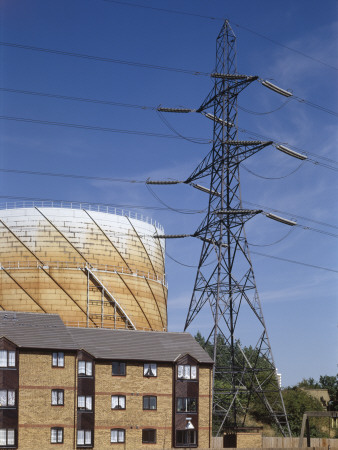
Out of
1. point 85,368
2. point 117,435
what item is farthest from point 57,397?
point 117,435

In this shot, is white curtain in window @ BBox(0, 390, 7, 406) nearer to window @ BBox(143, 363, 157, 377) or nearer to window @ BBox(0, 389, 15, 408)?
window @ BBox(0, 389, 15, 408)

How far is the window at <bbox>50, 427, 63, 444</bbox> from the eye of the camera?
56875mm

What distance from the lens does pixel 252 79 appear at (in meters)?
64.9

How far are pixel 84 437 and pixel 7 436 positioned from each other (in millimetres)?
5893

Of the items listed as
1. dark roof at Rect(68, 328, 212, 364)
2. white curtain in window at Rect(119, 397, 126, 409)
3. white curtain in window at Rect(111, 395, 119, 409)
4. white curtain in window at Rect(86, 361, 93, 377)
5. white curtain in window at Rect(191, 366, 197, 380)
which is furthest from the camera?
white curtain in window at Rect(191, 366, 197, 380)

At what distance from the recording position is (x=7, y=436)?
5538 cm

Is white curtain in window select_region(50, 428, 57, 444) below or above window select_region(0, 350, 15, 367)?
below

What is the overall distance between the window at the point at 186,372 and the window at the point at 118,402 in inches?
205

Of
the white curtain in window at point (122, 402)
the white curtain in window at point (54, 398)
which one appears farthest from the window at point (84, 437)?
the white curtain in window at point (122, 402)

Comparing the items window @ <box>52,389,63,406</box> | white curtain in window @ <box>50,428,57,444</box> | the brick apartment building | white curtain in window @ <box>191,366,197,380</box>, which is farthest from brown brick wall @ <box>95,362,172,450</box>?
white curtain in window @ <box>50,428,57,444</box>

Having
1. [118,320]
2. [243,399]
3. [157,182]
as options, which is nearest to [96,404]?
[118,320]

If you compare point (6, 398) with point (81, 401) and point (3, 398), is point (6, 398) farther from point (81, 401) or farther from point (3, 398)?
point (81, 401)

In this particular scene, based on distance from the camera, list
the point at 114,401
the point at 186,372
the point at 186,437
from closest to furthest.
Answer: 1. the point at 114,401
2. the point at 186,437
3. the point at 186,372

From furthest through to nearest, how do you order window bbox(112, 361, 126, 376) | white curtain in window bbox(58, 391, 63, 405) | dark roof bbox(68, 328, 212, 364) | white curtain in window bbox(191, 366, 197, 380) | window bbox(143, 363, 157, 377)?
white curtain in window bbox(191, 366, 197, 380) → window bbox(143, 363, 157, 377) → dark roof bbox(68, 328, 212, 364) → window bbox(112, 361, 126, 376) → white curtain in window bbox(58, 391, 63, 405)
